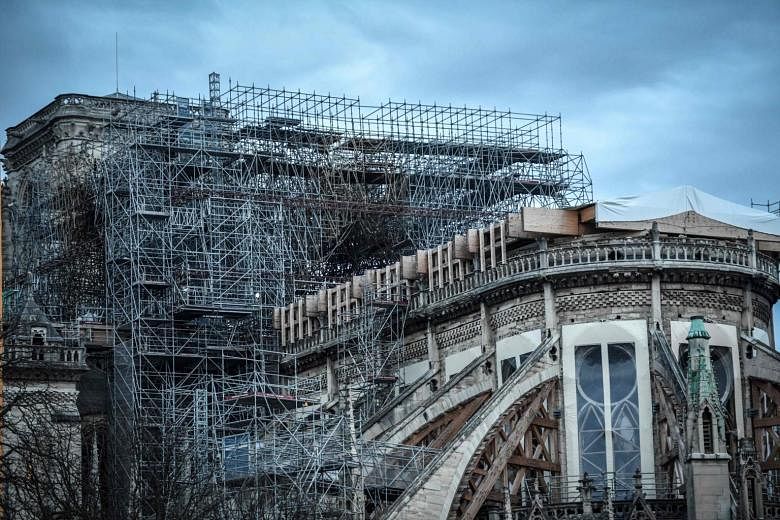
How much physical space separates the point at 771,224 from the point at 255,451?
20218 mm

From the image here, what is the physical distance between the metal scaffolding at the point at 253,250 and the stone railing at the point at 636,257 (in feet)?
25.3

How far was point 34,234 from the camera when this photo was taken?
100250 millimetres

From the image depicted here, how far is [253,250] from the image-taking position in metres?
89.8

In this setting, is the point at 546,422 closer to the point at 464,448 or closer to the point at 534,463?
the point at 534,463

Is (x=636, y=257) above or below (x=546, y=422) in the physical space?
above

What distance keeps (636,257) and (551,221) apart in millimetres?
3328

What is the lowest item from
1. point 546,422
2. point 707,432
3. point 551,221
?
point 707,432

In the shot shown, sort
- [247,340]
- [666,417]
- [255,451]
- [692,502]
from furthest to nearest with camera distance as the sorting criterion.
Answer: [247,340] → [255,451] → [666,417] → [692,502]

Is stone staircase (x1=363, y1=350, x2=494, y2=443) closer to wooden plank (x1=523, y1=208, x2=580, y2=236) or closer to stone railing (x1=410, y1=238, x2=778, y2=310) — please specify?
stone railing (x1=410, y1=238, x2=778, y2=310)

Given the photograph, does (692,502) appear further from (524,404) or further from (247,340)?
(247,340)

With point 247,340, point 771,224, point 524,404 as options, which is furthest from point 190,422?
point 771,224

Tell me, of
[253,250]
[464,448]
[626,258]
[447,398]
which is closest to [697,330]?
[626,258]

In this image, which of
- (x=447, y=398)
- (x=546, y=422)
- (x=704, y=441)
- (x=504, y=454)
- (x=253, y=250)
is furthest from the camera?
(x=253, y=250)

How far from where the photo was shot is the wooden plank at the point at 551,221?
71.3 meters
